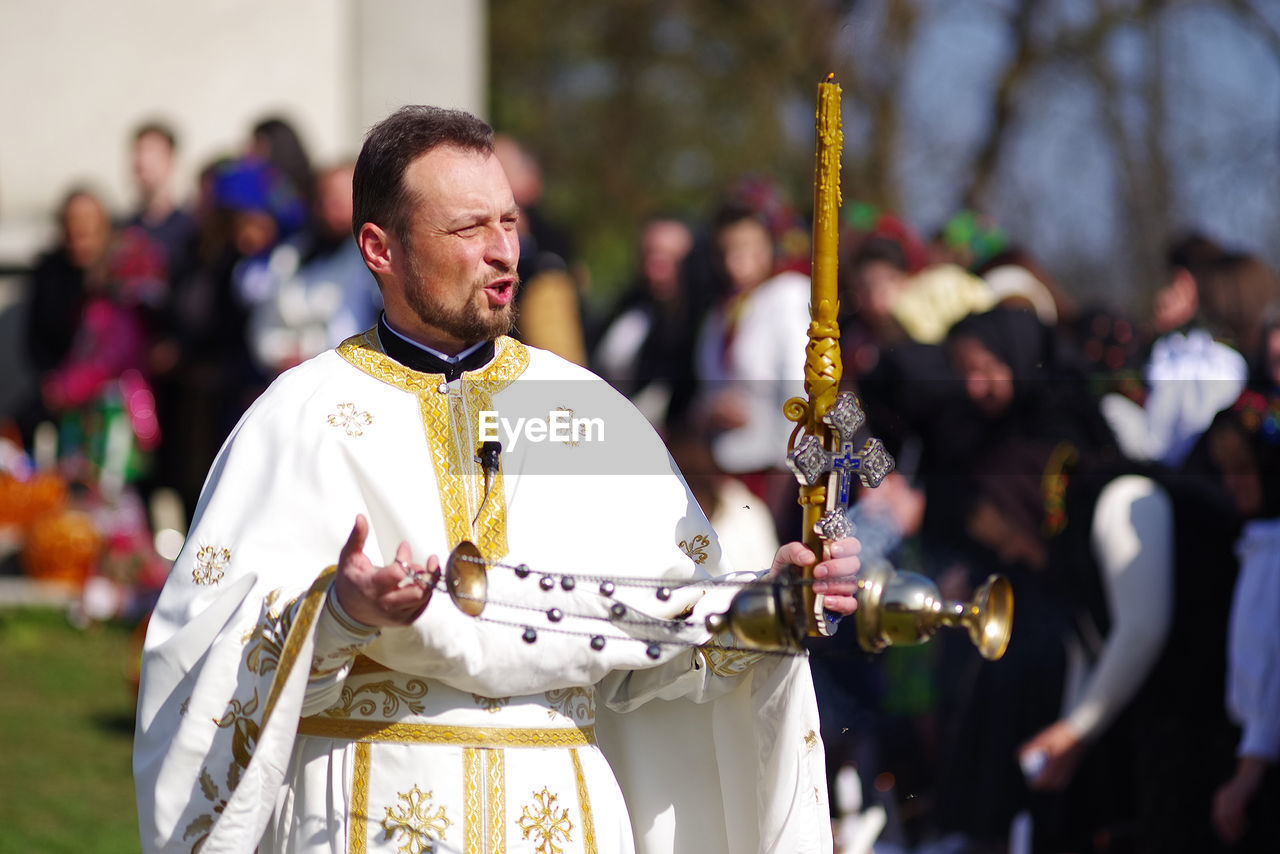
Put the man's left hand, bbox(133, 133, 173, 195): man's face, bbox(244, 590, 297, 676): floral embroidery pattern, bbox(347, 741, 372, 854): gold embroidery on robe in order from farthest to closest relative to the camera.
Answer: bbox(133, 133, 173, 195): man's face, bbox(347, 741, 372, 854): gold embroidery on robe, bbox(244, 590, 297, 676): floral embroidery pattern, the man's left hand

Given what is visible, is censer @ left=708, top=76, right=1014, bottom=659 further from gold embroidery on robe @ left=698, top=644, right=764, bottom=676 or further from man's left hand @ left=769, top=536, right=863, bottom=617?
gold embroidery on robe @ left=698, top=644, right=764, bottom=676

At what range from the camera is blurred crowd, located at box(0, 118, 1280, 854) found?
5055 mm

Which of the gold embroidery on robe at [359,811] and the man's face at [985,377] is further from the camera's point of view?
the man's face at [985,377]

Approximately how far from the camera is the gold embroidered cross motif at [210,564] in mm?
3070

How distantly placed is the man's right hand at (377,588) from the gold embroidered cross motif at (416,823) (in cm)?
40

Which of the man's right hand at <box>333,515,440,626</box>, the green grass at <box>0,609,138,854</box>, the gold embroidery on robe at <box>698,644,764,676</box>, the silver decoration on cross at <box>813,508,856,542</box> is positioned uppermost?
the silver decoration on cross at <box>813,508,856,542</box>

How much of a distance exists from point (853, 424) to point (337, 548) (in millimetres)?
930

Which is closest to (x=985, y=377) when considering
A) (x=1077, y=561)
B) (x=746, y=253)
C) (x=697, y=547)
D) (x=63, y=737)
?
(x=1077, y=561)

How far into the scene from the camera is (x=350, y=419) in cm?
321

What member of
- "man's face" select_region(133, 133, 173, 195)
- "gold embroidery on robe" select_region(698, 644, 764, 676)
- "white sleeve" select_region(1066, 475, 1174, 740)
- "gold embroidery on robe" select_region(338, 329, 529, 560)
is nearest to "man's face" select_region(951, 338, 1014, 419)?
"white sleeve" select_region(1066, 475, 1174, 740)

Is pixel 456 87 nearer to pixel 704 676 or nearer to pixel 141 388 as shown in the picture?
pixel 141 388

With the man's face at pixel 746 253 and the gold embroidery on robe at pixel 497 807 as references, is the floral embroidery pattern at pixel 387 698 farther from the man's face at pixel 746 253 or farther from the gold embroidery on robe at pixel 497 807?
the man's face at pixel 746 253

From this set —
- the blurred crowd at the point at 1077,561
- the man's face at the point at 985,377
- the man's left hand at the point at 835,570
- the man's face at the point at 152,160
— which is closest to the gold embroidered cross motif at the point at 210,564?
the man's left hand at the point at 835,570

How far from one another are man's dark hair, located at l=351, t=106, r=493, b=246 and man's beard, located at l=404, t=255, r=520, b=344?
0.29 feet
